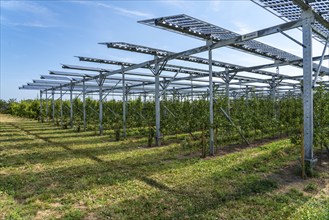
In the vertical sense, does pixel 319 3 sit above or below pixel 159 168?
above

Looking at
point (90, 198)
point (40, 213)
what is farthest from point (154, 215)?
point (40, 213)

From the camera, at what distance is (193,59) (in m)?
11.3

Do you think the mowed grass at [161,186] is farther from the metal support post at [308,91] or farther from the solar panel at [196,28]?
the solar panel at [196,28]

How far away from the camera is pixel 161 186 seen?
18.1 ft

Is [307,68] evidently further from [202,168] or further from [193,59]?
[193,59]

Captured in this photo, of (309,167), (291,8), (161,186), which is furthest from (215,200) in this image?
(291,8)

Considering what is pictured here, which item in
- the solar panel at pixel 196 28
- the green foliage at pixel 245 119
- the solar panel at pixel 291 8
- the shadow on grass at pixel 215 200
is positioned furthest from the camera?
the green foliage at pixel 245 119

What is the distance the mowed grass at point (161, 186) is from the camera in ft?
13.9

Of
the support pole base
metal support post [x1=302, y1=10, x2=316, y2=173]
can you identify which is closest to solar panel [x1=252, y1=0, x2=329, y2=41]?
metal support post [x1=302, y1=10, x2=316, y2=173]

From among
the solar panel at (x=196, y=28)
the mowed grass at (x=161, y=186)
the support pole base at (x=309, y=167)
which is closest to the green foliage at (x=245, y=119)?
the support pole base at (x=309, y=167)

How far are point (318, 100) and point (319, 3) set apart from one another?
2.85 meters

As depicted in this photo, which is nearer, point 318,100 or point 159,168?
point 159,168

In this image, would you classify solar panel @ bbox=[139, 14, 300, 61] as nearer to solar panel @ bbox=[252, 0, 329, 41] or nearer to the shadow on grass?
solar panel @ bbox=[252, 0, 329, 41]

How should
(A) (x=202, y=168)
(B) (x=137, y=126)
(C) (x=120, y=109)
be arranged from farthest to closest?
(C) (x=120, y=109) < (B) (x=137, y=126) < (A) (x=202, y=168)
